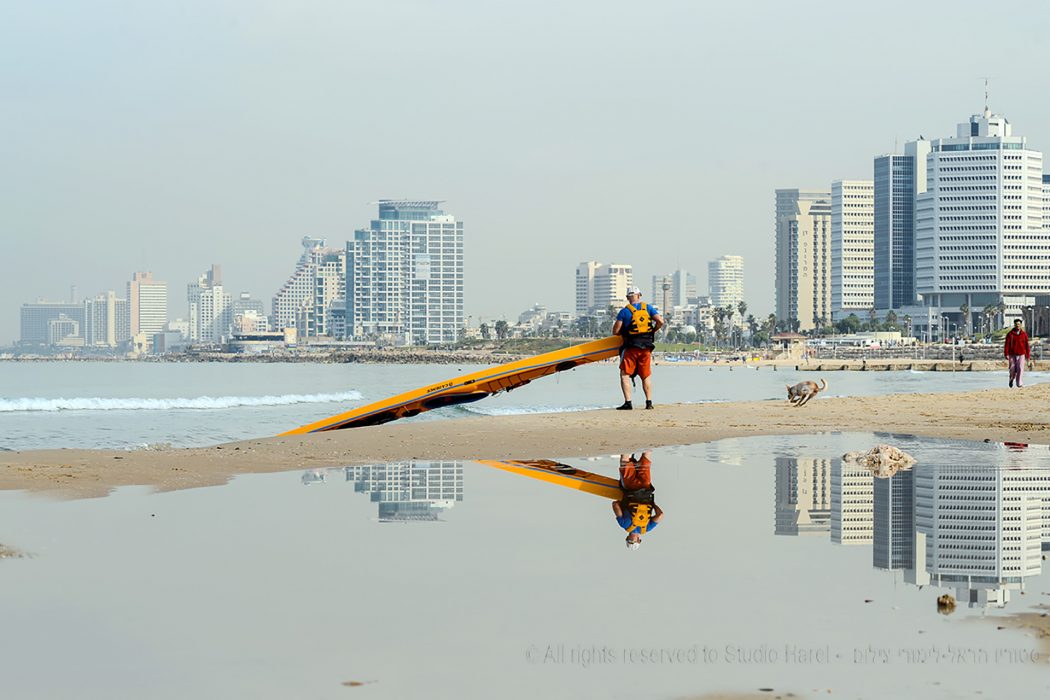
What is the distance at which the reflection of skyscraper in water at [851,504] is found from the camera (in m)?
7.74

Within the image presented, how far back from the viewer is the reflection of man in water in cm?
808

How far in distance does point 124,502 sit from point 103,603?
13.2 feet

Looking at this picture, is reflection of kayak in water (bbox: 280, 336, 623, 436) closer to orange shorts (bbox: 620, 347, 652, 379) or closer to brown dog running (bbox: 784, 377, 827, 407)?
orange shorts (bbox: 620, 347, 652, 379)

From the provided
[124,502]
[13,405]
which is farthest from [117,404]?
[124,502]

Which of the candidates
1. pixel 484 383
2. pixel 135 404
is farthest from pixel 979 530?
pixel 135 404

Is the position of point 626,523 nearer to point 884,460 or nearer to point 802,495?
point 802,495

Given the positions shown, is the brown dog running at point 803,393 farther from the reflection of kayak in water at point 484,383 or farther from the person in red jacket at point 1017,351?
the person in red jacket at point 1017,351

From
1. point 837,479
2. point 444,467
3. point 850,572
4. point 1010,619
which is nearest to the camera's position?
point 1010,619

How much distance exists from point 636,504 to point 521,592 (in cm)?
341

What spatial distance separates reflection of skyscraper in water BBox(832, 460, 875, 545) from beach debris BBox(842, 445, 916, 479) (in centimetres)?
16

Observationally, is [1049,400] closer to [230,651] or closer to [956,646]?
[956,646]

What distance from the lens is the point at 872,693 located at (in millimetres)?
4340

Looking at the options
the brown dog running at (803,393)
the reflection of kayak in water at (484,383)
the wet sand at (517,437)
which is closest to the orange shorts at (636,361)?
the reflection of kayak in water at (484,383)

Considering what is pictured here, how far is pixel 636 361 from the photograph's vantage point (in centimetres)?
1980
